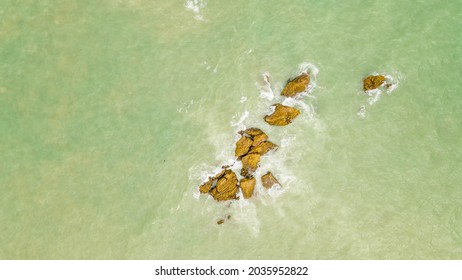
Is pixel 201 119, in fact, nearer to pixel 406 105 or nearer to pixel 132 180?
pixel 132 180

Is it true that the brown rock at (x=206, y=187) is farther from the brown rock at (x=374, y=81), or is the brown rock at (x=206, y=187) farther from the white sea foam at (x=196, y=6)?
the brown rock at (x=374, y=81)

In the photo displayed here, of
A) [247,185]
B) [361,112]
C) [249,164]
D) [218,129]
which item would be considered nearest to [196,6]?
[218,129]

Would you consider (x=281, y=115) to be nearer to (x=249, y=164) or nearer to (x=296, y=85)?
(x=296, y=85)

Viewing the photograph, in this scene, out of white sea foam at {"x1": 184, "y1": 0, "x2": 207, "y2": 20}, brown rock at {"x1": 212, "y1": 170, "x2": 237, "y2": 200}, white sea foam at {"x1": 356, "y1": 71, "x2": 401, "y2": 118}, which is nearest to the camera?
brown rock at {"x1": 212, "y1": 170, "x2": 237, "y2": 200}

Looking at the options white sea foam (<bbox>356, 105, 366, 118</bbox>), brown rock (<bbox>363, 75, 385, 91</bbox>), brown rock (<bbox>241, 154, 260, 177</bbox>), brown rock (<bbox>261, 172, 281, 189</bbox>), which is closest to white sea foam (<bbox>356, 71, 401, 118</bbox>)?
white sea foam (<bbox>356, 105, 366, 118</bbox>)

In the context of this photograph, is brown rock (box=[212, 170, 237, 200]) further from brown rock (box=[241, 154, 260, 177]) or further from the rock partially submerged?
brown rock (box=[241, 154, 260, 177])

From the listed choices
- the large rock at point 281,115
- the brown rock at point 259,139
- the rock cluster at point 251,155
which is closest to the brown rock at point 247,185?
the rock cluster at point 251,155
